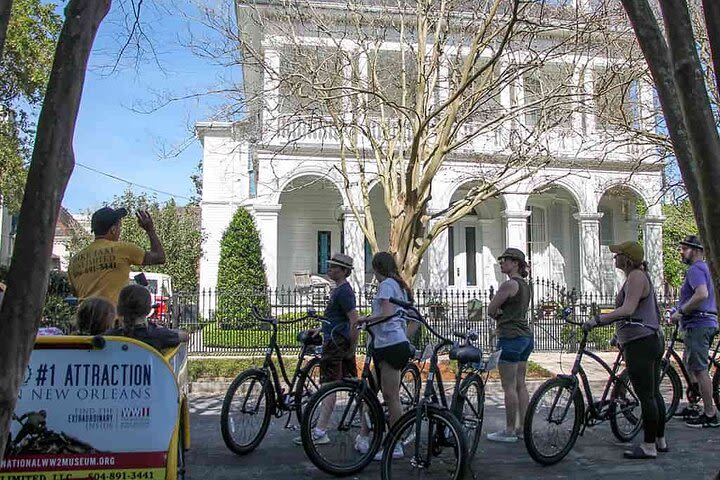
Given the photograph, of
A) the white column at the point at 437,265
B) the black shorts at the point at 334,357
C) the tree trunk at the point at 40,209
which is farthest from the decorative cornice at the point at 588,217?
the tree trunk at the point at 40,209

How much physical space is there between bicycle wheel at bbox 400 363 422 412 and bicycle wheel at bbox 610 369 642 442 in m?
1.94

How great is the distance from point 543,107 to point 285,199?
452 inches

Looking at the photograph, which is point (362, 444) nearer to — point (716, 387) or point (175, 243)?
A: point (716, 387)

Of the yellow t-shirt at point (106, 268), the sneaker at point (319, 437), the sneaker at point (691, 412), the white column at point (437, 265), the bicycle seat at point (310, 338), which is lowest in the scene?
the sneaker at point (691, 412)

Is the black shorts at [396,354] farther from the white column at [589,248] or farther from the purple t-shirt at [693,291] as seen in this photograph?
the white column at [589,248]

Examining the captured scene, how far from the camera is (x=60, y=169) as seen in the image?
2.73 metres

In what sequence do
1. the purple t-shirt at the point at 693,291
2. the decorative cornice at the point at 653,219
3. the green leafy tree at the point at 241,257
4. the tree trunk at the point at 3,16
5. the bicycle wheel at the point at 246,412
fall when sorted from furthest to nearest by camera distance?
1. the decorative cornice at the point at 653,219
2. the green leafy tree at the point at 241,257
3. the purple t-shirt at the point at 693,291
4. the bicycle wheel at the point at 246,412
5. the tree trunk at the point at 3,16

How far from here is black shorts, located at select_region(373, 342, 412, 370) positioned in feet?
18.7

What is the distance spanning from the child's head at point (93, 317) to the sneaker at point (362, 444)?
97.8 inches

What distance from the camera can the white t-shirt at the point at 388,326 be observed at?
573 centimetres

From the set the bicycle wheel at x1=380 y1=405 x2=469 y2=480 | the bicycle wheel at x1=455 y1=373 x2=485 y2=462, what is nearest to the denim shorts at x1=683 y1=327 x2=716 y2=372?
the bicycle wheel at x1=455 y1=373 x2=485 y2=462

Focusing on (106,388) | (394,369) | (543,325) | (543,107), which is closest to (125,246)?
(106,388)

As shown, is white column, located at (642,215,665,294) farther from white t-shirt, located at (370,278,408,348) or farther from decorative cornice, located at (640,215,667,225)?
white t-shirt, located at (370,278,408,348)

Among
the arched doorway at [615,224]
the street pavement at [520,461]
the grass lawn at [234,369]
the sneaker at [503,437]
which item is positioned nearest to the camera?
the street pavement at [520,461]
